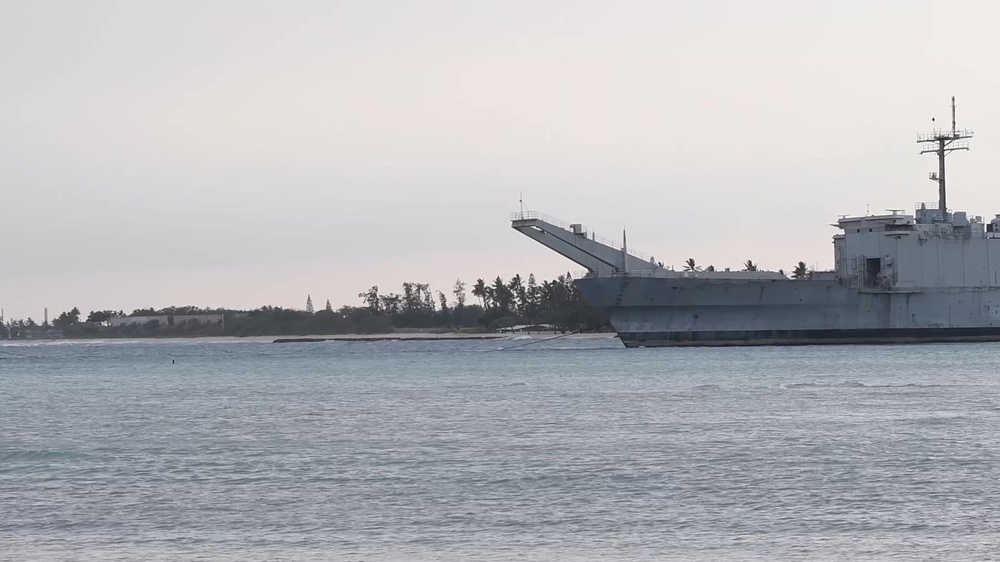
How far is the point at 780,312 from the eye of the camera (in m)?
67.1

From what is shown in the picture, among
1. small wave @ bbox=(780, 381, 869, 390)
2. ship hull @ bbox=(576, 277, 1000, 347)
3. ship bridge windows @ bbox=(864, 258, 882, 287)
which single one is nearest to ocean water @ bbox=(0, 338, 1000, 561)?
small wave @ bbox=(780, 381, 869, 390)

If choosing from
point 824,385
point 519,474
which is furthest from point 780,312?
point 519,474

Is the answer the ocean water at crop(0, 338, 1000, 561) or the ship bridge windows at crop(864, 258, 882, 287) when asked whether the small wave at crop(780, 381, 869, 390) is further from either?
the ship bridge windows at crop(864, 258, 882, 287)

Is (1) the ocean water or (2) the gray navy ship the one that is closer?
(1) the ocean water

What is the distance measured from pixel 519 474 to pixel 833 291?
163ft

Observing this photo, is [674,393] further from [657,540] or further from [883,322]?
[883,322]

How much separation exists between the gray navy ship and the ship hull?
0.05 m

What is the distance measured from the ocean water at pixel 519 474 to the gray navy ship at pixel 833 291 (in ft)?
81.2

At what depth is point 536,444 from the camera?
24047 millimetres

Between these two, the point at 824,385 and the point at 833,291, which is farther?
the point at 833,291

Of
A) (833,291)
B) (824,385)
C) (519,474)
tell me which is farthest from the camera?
(833,291)

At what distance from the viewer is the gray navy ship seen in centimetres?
6600

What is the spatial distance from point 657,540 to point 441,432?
42.2 feet

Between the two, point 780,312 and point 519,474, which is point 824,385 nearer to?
point 519,474
